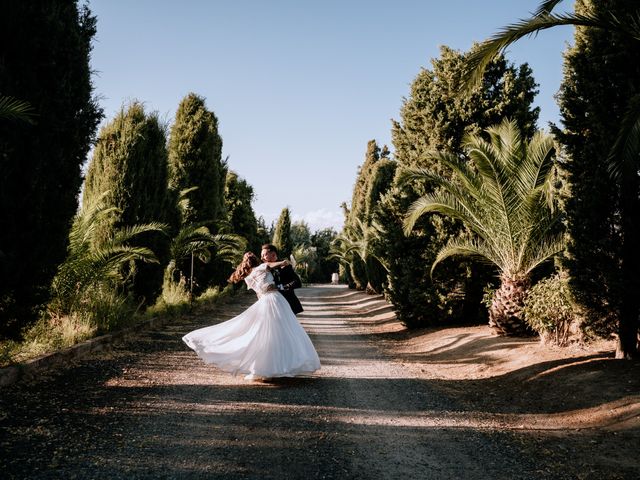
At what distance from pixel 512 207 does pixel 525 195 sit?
0.36m

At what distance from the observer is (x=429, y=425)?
192 inches

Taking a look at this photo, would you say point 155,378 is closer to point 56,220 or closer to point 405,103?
point 56,220

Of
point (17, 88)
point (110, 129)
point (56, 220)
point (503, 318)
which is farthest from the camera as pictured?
point (110, 129)

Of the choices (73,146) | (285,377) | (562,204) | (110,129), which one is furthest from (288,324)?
(110,129)

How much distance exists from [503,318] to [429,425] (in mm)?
5685

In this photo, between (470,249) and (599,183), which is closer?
(599,183)

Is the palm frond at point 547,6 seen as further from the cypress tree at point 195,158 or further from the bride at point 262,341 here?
the cypress tree at point 195,158

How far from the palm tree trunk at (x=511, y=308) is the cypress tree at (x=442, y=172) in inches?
79.1

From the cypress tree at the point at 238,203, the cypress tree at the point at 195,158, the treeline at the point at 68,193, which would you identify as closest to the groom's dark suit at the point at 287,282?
the treeline at the point at 68,193

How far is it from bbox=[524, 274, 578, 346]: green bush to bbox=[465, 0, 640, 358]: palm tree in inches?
50.8

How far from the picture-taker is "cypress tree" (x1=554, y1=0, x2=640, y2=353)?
6293 millimetres

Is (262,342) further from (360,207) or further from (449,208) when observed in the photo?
(360,207)

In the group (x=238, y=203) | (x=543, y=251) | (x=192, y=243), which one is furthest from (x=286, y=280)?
(x=238, y=203)

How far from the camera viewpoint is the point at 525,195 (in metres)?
9.59
